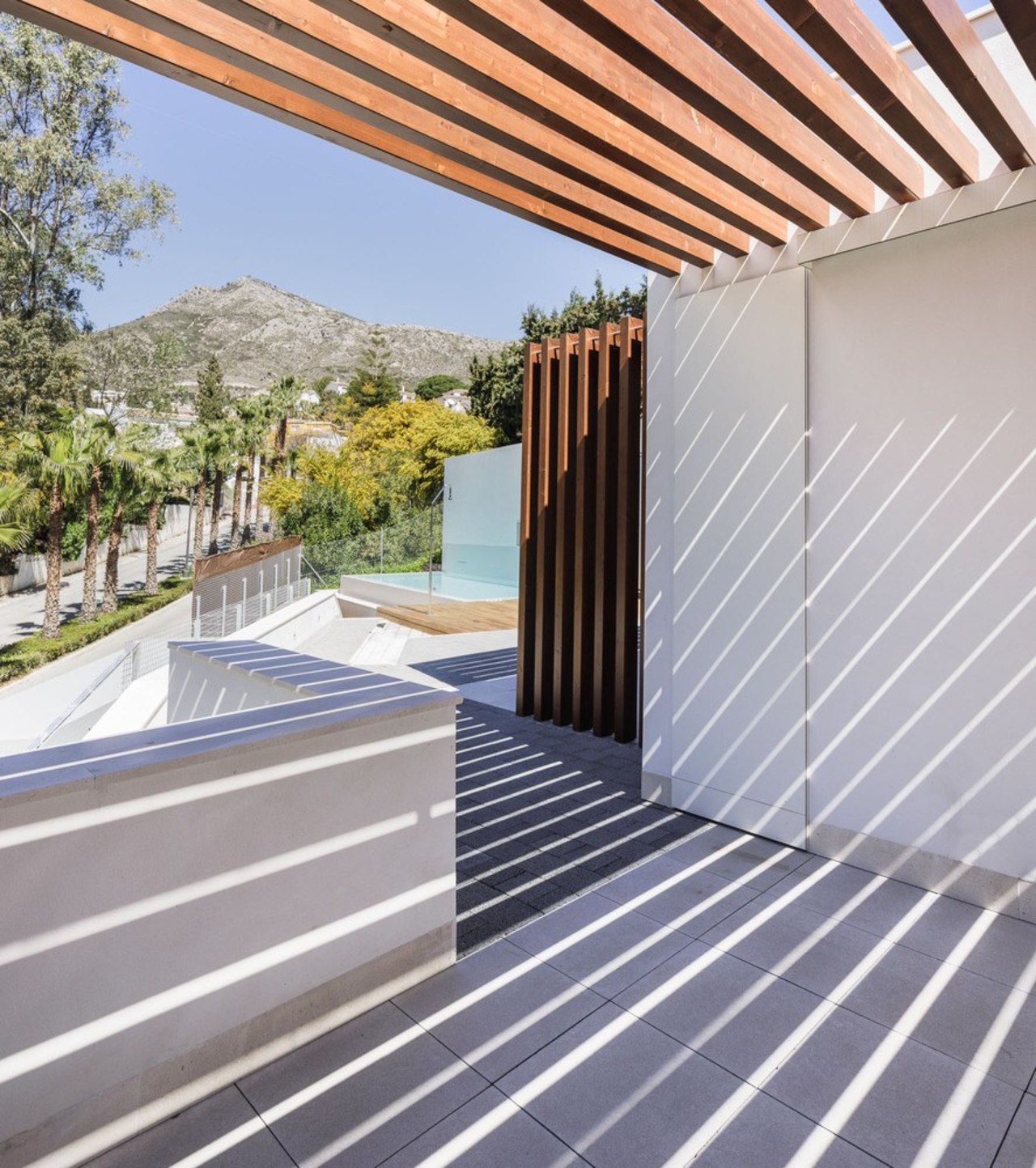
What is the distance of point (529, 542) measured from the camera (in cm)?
593

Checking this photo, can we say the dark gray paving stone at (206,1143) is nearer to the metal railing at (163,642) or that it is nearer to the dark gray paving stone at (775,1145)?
the dark gray paving stone at (775,1145)

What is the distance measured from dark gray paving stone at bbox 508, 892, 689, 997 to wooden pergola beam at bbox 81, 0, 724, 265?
275 centimetres

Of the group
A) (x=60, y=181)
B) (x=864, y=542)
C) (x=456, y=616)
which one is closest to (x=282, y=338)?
(x=60, y=181)

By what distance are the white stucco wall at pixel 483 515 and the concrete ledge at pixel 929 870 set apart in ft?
42.7

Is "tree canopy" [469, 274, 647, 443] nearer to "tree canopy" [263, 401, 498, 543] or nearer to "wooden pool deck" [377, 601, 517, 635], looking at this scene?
"tree canopy" [263, 401, 498, 543]

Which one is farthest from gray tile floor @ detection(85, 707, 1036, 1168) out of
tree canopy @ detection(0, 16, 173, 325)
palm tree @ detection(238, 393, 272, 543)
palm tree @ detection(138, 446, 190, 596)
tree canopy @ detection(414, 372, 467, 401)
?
tree canopy @ detection(414, 372, 467, 401)

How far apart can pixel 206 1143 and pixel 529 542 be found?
464 cm

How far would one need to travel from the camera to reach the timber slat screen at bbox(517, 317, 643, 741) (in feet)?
16.6

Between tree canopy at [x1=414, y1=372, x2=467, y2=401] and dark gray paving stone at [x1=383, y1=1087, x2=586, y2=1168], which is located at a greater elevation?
tree canopy at [x1=414, y1=372, x2=467, y2=401]

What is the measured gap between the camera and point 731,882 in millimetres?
3016

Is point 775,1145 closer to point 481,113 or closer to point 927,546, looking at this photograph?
point 927,546

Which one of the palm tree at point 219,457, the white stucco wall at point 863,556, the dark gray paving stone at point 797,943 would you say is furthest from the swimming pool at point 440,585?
the dark gray paving stone at point 797,943

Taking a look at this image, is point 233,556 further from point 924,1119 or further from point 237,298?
point 237,298

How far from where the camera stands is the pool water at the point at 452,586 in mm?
14578
